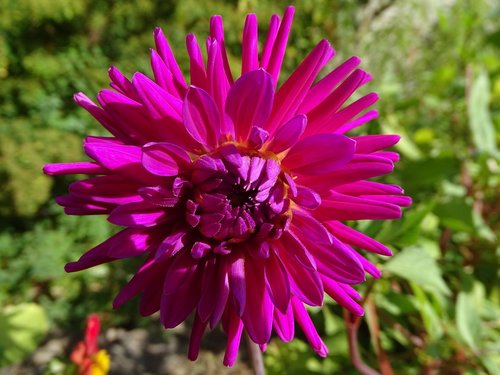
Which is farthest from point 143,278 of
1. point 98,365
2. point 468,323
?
point 468,323

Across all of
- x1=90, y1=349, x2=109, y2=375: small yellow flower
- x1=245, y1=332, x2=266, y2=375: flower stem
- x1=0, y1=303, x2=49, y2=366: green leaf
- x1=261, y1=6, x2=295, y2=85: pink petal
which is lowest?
x1=0, y1=303, x2=49, y2=366: green leaf

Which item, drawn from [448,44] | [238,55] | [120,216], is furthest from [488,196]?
[120,216]

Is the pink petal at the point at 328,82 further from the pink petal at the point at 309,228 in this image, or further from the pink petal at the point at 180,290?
the pink petal at the point at 180,290

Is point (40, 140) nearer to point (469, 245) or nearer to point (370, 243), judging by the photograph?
point (370, 243)

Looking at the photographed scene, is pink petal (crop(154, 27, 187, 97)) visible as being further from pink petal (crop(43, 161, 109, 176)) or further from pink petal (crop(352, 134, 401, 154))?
pink petal (crop(352, 134, 401, 154))

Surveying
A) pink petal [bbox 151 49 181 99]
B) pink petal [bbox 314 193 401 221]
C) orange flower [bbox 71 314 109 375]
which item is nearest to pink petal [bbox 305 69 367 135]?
pink petal [bbox 314 193 401 221]

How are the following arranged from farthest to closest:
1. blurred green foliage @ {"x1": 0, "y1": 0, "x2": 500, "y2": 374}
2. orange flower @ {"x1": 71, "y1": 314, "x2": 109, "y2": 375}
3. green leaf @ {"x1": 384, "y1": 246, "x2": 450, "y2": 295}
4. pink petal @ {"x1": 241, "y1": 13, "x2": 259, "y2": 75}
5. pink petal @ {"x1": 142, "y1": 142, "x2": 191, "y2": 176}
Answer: blurred green foliage @ {"x1": 0, "y1": 0, "x2": 500, "y2": 374} < orange flower @ {"x1": 71, "y1": 314, "x2": 109, "y2": 375} < green leaf @ {"x1": 384, "y1": 246, "x2": 450, "y2": 295} < pink petal @ {"x1": 241, "y1": 13, "x2": 259, "y2": 75} < pink petal @ {"x1": 142, "y1": 142, "x2": 191, "y2": 176}

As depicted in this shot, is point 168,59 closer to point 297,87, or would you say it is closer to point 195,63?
point 195,63
